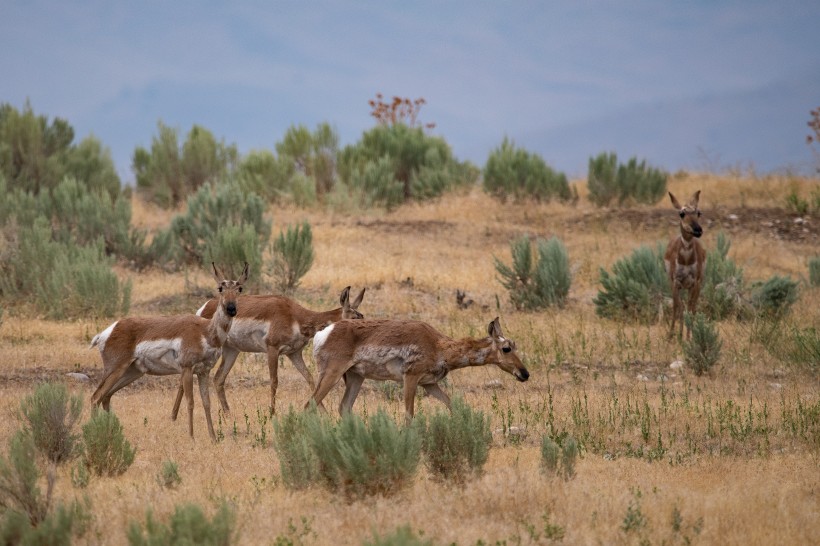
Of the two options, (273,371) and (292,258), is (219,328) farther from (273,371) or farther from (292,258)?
(292,258)

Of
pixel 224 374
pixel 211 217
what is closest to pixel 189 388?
pixel 224 374

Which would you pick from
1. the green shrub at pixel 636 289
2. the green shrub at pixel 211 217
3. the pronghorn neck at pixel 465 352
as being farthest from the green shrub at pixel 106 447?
the green shrub at pixel 211 217

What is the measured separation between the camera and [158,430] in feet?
34.4

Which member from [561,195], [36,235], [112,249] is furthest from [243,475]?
[561,195]

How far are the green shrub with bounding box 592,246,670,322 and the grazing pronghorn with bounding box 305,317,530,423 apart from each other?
24.8 feet

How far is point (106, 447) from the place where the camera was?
28.7ft

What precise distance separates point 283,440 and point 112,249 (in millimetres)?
15372

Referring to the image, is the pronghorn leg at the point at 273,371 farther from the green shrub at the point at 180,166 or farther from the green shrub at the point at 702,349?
the green shrub at the point at 180,166

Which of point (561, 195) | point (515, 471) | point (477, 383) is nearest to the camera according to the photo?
point (515, 471)

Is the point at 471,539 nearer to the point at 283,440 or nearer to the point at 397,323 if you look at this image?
the point at 283,440

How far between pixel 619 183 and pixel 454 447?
23663 mm

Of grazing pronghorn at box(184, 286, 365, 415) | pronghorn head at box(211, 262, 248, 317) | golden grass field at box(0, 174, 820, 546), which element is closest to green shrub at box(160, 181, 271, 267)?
golden grass field at box(0, 174, 820, 546)

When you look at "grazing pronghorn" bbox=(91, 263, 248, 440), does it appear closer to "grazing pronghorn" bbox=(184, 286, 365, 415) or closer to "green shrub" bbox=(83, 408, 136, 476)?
"grazing pronghorn" bbox=(184, 286, 365, 415)

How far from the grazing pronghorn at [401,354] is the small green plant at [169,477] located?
199 cm
